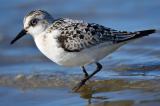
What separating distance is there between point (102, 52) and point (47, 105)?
1.15 metres

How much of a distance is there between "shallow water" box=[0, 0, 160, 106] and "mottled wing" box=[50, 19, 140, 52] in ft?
2.44

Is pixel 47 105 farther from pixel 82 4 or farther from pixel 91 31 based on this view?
pixel 82 4

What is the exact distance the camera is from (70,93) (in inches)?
357

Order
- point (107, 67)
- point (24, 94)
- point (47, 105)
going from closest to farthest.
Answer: point (47, 105) < point (24, 94) < point (107, 67)

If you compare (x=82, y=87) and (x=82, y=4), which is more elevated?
(x=82, y=4)

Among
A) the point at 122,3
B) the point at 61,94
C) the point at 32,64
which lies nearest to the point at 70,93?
the point at 61,94

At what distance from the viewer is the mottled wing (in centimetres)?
880

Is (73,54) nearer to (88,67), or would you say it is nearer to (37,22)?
(37,22)

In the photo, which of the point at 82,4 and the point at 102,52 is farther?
the point at 82,4

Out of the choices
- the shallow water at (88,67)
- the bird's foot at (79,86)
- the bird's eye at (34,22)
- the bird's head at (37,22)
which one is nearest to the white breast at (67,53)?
the bird's head at (37,22)

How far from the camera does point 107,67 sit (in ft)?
33.2

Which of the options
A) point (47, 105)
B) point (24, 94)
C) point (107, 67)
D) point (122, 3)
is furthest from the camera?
point (122, 3)

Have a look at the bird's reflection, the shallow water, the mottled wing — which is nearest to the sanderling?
the mottled wing

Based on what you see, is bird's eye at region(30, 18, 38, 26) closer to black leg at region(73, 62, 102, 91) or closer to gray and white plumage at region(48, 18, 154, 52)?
gray and white plumage at region(48, 18, 154, 52)
